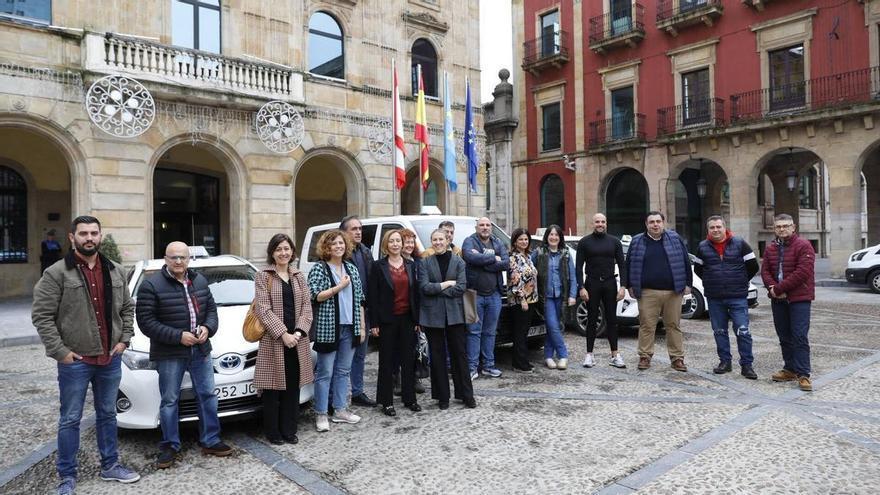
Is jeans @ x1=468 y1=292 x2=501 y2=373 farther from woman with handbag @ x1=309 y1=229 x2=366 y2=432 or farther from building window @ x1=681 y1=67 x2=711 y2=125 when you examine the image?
building window @ x1=681 y1=67 x2=711 y2=125

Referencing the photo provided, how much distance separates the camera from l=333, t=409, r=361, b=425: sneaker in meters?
5.19

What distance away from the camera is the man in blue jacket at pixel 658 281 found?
22.7 feet

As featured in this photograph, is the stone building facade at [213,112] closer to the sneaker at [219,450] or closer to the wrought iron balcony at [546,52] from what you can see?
the wrought iron balcony at [546,52]

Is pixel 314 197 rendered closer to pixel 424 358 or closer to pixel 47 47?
pixel 47 47

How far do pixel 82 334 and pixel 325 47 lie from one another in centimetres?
1477

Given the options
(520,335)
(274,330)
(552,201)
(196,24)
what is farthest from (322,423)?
(552,201)

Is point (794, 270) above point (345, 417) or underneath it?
above

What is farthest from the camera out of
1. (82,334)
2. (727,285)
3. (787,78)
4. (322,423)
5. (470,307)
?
(787,78)

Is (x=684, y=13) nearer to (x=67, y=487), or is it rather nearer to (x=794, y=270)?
(x=794, y=270)

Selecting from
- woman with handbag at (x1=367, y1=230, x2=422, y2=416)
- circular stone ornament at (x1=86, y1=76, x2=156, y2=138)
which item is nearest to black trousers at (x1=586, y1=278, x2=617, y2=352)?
woman with handbag at (x1=367, y1=230, x2=422, y2=416)

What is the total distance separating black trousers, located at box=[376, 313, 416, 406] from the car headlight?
6.55 feet

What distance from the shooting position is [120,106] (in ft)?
41.1

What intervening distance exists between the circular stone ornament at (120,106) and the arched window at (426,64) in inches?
340

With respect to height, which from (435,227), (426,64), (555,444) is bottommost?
(555,444)
